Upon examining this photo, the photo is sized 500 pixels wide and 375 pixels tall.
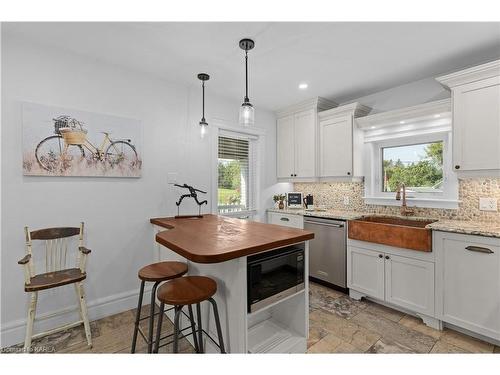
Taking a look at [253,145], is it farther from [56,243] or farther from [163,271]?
[56,243]

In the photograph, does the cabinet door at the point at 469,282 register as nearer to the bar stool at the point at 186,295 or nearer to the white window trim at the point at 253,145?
the bar stool at the point at 186,295

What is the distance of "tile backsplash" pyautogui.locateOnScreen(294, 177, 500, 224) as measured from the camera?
2.49m

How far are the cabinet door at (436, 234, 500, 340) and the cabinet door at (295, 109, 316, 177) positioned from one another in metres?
1.84

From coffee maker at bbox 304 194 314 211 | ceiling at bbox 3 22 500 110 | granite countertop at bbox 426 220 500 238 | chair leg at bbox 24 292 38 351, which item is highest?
ceiling at bbox 3 22 500 110

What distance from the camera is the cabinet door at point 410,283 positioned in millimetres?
2322

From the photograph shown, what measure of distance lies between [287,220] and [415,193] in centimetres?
164

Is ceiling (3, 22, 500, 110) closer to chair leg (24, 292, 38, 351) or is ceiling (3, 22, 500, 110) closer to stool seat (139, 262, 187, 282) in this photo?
stool seat (139, 262, 187, 282)

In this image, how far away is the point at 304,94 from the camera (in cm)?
343

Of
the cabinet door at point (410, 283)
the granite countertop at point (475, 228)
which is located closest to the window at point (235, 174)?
the cabinet door at point (410, 283)

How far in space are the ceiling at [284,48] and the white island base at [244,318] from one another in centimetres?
170

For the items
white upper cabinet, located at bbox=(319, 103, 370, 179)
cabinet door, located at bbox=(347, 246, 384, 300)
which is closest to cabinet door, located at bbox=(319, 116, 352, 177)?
white upper cabinet, located at bbox=(319, 103, 370, 179)

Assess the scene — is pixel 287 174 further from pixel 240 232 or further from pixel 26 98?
pixel 26 98

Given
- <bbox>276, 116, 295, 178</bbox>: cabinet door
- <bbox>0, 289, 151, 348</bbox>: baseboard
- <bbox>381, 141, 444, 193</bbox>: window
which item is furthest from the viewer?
<bbox>276, 116, 295, 178</bbox>: cabinet door

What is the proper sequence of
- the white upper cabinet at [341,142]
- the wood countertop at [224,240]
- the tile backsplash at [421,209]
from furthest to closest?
the white upper cabinet at [341,142] → the tile backsplash at [421,209] → the wood countertop at [224,240]
